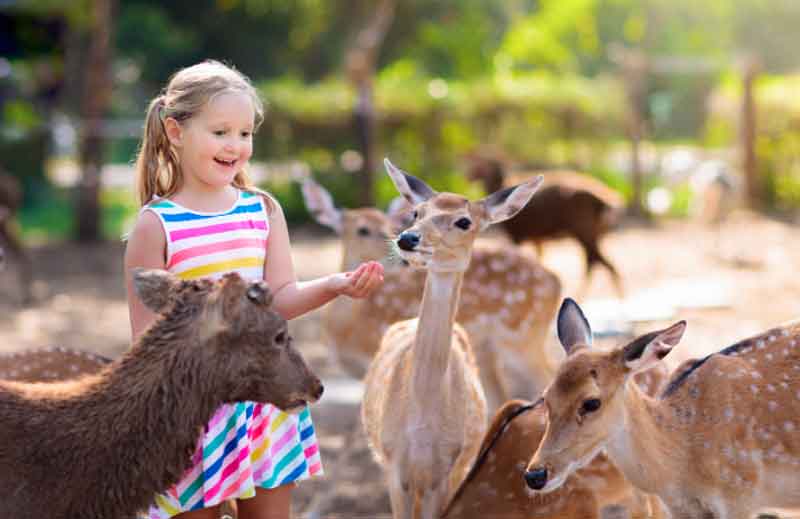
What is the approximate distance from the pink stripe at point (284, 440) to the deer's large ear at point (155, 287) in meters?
0.69

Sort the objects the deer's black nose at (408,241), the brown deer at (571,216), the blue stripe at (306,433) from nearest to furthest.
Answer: the blue stripe at (306,433), the deer's black nose at (408,241), the brown deer at (571,216)

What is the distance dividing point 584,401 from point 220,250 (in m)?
1.09

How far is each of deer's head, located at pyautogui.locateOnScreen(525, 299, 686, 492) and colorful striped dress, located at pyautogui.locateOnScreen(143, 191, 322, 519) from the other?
0.65 m

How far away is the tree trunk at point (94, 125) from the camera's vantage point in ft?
48.0

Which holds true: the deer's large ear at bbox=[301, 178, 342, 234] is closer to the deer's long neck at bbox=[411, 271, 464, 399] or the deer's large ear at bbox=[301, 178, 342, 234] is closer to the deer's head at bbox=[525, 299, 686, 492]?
the deer's long neck at bbox=[411, 271, 464, 399]

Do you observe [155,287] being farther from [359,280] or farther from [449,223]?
[449,223]

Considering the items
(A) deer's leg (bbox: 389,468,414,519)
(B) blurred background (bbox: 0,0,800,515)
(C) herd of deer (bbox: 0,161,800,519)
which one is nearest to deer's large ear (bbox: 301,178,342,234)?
(B) blurred background (bbox: 0,0,800,515)

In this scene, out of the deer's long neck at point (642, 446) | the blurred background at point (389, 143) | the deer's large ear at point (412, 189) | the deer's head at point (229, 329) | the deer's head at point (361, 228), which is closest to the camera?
the deer's head at point (229, 329)

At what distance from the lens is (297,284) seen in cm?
364

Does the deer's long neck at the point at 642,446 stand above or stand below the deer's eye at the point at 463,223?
below

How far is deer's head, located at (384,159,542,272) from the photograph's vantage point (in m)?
4.24

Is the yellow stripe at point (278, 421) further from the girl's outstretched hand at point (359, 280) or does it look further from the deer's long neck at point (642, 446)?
the deer's long neck at point (642, 446)

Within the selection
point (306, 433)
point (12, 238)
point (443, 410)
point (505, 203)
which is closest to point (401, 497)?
point (443, 410)

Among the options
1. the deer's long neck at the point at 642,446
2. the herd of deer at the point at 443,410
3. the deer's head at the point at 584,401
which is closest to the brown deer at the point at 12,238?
the herd of deer at the point at 443,410
